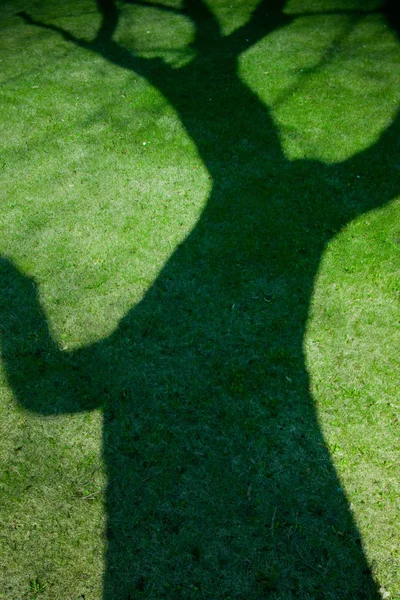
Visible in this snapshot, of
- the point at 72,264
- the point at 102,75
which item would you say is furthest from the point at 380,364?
the point at 102,75

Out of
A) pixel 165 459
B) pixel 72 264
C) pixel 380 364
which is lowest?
pixel 380 364

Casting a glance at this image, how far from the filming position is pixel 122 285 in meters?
4.82

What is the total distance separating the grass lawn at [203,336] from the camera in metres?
3.11

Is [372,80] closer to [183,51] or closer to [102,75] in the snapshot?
[183,51]

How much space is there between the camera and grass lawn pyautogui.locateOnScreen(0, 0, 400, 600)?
3109mm

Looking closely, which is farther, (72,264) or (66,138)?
(66,138)

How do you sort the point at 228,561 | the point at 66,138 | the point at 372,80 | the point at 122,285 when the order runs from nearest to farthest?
the point at 228,561, the point at 122,285, the point at 66,138, the point at 372,80

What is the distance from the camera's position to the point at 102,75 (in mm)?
8547

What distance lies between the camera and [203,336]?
431 cm

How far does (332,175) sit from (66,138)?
4.07 m

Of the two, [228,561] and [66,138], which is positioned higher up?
[66,138]

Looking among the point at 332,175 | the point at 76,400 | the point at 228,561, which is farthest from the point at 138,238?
the point at 228,561

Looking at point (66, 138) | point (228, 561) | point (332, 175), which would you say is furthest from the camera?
point (66, 138)

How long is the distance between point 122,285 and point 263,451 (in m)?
2.29
